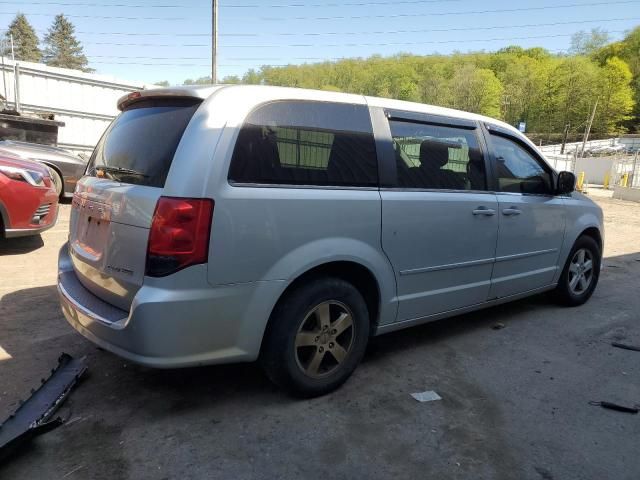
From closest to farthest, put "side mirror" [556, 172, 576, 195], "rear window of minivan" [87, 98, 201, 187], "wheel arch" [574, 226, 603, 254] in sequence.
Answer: "rear window of minivan" [87, 98, 201, 187], "side mirror" [556, 172, 576, 195], "wheel arch" [574, 226, 603, 254]

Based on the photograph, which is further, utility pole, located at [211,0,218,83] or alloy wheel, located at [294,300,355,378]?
utility pole, located at [211,0,218,83]

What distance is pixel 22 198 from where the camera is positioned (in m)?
5.86

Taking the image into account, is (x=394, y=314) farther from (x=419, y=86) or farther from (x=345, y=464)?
(x=419, y=86)

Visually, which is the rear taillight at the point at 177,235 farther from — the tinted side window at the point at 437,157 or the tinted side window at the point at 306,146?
the tinted side window at the point at 437,157

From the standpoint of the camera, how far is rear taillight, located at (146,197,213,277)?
2.45 meters

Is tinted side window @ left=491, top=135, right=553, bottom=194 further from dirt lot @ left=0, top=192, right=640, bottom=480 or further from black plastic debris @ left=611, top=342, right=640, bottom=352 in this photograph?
black plastic debris @ left=611, top=342, right=640, bottom=352

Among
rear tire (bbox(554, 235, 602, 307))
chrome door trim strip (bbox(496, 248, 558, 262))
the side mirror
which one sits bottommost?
rear tire (bbox(554, 235, 602, 307))

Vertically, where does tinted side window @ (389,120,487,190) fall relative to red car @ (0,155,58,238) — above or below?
above

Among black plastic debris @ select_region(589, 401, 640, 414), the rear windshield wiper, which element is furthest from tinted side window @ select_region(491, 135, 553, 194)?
the rear windshield wiper

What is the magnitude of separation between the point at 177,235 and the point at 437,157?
2.07 meters

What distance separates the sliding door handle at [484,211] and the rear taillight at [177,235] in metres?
2.17

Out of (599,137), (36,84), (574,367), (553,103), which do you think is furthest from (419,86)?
(574,367)

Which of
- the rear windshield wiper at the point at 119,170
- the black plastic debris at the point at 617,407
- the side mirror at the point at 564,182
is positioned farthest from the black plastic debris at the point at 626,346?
the rear windshield wiper at the point at 119,170

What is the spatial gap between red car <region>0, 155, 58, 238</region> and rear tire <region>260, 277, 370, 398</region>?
447cm
